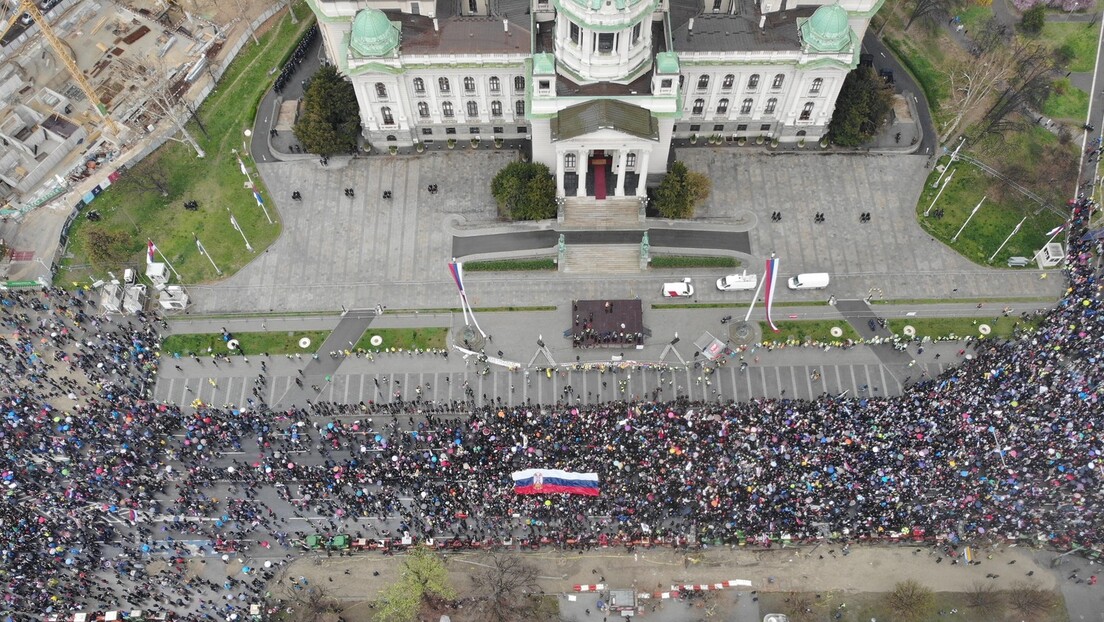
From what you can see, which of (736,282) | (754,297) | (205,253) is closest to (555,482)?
(754,297)

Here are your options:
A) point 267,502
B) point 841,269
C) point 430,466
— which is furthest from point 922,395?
point 267,502

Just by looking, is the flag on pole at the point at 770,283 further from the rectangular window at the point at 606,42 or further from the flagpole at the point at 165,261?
the flagpole at the point at 165,261

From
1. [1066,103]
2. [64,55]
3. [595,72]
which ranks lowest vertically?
[595,72]

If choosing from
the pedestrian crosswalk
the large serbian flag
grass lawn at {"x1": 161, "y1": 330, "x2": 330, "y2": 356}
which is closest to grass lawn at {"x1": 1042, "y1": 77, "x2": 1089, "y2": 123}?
the pedestrian crosswalk

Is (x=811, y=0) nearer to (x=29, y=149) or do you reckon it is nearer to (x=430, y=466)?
(x=430, y=466)

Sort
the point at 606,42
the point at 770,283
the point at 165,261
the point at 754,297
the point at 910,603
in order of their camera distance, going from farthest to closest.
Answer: the point at 165,261 < the point at 754,297 < the point at 606,42 < the point at 770,283 < the point at 910,603

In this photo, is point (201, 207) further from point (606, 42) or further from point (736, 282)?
point (736, 282)

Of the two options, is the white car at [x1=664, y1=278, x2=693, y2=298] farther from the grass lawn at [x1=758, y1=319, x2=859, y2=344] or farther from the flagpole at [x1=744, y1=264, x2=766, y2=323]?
the grass lawn at [x1=758, y1=319, x2=859, y2=344]
